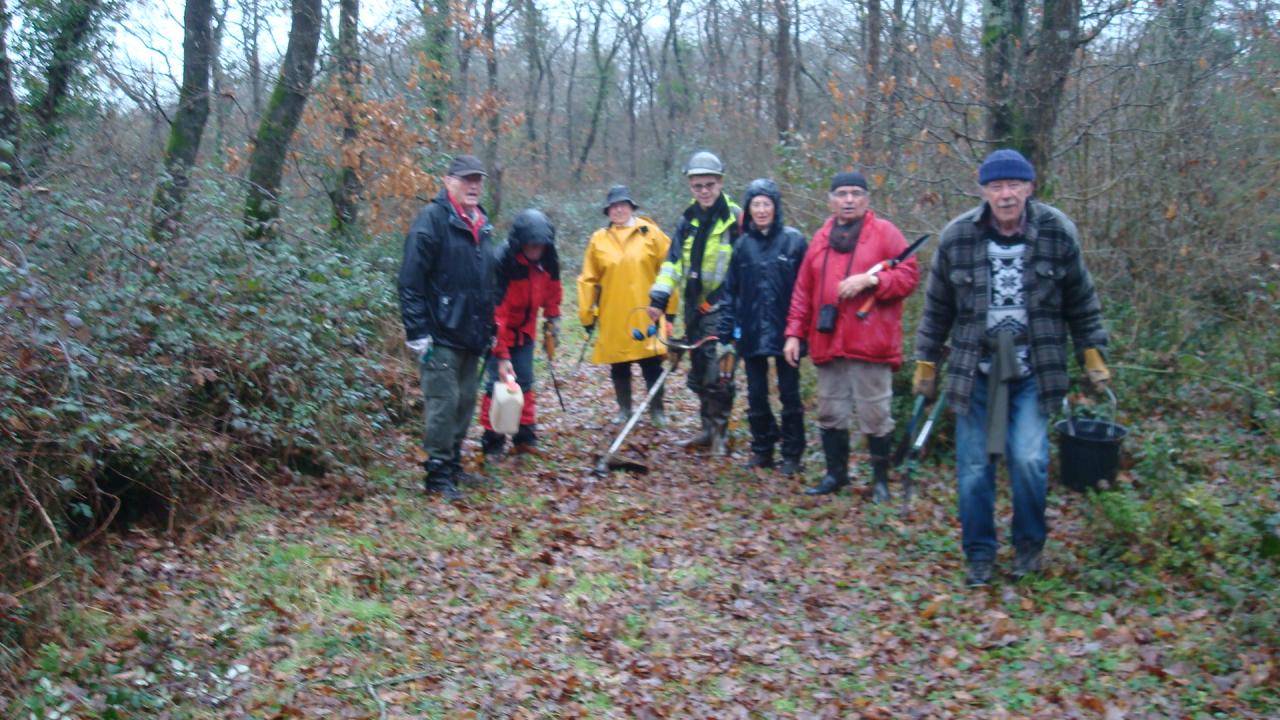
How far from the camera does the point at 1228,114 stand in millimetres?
9188

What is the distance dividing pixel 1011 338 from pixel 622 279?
4.24 meters

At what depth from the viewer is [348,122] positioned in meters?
12.1

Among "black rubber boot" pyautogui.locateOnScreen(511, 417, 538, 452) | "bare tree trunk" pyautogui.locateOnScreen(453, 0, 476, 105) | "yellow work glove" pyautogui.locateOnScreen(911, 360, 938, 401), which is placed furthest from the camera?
"bare tree trunk" pyautogui.locateOnScreen(453, 0, 476, 105)

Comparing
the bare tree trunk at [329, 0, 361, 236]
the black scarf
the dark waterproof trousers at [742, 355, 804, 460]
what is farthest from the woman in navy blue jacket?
the bare tree trunk at [329, 0, 361, 236]

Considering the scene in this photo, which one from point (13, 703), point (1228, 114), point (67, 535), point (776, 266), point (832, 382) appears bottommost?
point (13, 703)

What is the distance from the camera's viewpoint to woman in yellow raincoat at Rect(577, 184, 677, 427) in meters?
9.23

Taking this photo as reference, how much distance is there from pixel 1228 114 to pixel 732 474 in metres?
5.29

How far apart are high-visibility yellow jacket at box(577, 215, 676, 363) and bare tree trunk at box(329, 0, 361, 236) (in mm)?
3315

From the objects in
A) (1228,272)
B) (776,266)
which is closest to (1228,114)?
(1228,272)

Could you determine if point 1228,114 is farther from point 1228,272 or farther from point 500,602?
point 500,602

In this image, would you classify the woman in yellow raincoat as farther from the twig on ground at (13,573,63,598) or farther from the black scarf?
the twig on ground at (13,573,63,598)

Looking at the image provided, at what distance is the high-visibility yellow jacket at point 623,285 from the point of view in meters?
9.25

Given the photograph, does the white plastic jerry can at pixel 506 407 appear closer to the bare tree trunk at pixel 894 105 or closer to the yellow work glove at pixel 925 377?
the yellow work glove at pixel 925 377

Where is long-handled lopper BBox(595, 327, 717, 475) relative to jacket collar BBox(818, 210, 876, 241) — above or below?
below
